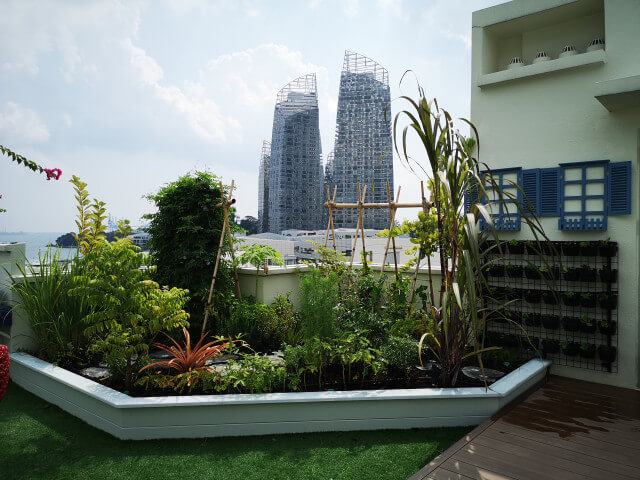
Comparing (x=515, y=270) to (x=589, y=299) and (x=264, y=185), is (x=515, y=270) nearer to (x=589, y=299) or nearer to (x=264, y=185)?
(x=589, y=299)

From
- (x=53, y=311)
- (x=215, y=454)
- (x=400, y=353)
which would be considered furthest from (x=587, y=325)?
(x=53, y=311)

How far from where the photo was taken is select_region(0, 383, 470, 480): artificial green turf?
2.15m

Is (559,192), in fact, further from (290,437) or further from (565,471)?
(290,437)

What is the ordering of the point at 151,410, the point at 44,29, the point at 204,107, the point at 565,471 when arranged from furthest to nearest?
the point at 204,107 < the point at 44,29 < the point at 151,410 < the point at 565,471

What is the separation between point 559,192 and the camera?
3705 mm

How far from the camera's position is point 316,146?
6431 cm

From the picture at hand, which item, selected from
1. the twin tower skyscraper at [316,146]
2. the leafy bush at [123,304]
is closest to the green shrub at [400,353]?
the leafy bush at [123,304]

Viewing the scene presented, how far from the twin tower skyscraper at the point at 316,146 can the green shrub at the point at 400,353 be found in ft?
160

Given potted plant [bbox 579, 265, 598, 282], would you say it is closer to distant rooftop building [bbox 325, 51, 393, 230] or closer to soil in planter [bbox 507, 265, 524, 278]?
soil in planter [bbox 507, 265, 524, 278]

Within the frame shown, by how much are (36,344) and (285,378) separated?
278 cm

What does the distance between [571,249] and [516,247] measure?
486mm

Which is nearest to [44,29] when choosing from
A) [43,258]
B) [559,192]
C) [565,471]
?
[43,258]

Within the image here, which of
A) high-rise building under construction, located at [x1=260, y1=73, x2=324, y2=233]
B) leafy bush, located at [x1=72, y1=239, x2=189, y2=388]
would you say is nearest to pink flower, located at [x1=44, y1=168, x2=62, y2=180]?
leafy bush, located at [x1=72, y1=239, x2=189, y2=388]

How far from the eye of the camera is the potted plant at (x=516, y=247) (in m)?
3.85
